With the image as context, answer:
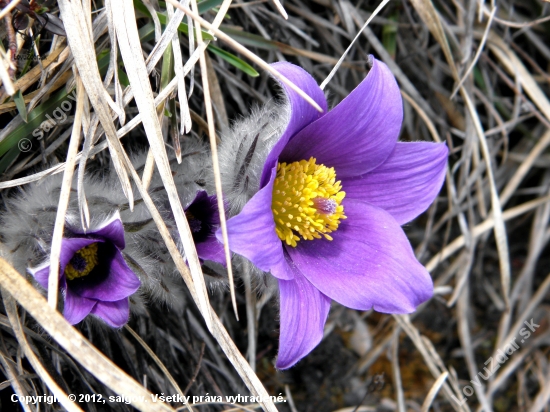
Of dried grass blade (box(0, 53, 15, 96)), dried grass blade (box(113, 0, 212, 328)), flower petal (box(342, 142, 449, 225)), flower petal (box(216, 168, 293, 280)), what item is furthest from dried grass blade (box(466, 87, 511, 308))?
dried grass blade (box(0, 53, 15, 96))

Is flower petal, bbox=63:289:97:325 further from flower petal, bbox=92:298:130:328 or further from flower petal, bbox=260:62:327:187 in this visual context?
flower petal, bbox=260:62:327:187

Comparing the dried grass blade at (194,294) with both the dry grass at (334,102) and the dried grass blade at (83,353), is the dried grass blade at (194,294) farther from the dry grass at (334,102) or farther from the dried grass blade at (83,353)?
the dried grass blade at (83,353)

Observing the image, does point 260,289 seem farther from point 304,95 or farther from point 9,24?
point 9,24

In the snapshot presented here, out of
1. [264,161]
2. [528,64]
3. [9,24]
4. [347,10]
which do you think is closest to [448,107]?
[528,64]

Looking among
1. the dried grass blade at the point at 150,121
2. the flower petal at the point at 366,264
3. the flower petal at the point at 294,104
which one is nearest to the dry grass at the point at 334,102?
the dried grass blade at the point at 150,121

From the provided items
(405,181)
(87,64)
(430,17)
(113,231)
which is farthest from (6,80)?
(430,17)
